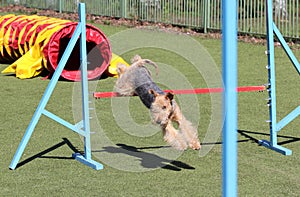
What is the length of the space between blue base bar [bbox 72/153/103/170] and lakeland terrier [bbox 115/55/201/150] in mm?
801

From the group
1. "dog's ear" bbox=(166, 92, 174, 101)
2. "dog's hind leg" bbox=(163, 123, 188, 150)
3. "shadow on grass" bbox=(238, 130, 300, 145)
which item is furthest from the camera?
"shadow on grass" bbox=(238, 130, 300, 145)

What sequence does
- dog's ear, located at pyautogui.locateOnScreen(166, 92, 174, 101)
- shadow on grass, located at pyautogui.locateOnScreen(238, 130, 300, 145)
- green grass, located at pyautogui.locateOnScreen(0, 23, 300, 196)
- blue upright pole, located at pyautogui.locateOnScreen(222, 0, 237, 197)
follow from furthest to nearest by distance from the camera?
shadow on grass, located at pyautogui.locateOnScreen(238, 130, 300, 145), dog's ear, located at pyautogui.locateOnScreen(166, 92, 174, 101), green grass, located at pyautogui.locateOnScreen(0, 23, 300, 196), blue upright pole, located at pyautogui.locateOnScreen(222, 0, 237, 197)

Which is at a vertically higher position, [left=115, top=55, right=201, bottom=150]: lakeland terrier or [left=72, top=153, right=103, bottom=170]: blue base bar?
[left=115, top=55, right=201, bottom=150]: lakeland terrier

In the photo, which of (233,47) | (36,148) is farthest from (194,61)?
(233,47)

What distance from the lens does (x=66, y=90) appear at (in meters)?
12.1

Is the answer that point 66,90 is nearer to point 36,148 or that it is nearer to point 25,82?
point 25,82

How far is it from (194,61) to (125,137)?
19.1 ft

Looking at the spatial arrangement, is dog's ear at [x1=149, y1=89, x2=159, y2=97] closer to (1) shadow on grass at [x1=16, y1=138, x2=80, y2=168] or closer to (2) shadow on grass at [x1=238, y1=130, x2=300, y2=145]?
(1) shadow on grass at [x1=16, y1=138, x2=80, y2=168]

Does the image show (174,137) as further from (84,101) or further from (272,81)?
(272,81)

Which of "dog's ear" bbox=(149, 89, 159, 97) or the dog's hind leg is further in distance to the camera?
the dog's hind leg

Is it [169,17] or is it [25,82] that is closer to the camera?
[25,82]

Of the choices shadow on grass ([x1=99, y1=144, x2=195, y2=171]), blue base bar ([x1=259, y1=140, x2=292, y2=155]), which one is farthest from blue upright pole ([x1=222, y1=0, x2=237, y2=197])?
blue base bar ([x1=259, y1=140, x2=292, y2=155])

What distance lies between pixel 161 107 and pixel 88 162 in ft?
3.88

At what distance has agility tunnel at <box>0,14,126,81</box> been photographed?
12.9 metres
